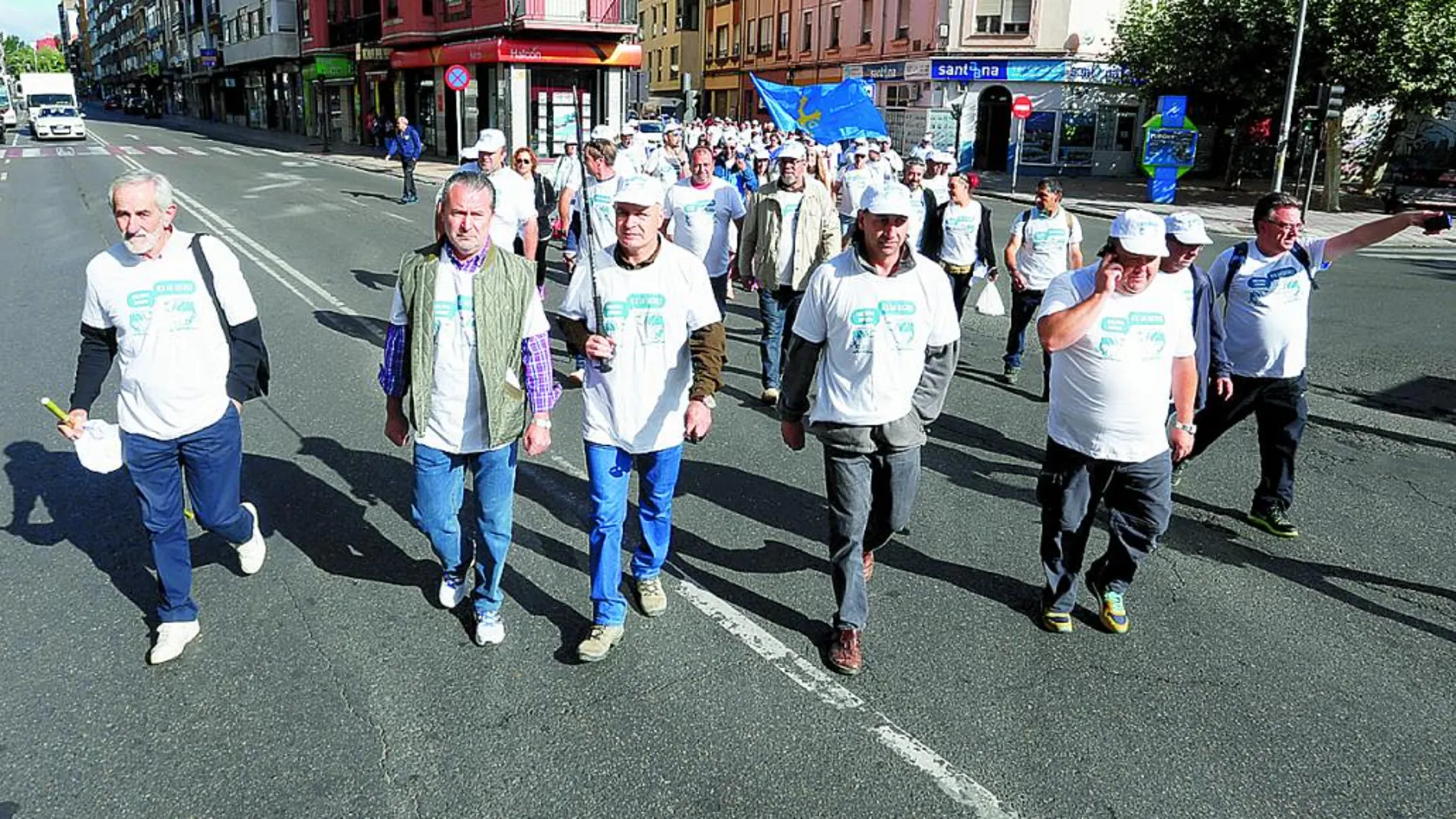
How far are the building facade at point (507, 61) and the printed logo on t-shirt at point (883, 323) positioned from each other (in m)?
29.1

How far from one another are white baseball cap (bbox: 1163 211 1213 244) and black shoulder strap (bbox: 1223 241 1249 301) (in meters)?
0.95

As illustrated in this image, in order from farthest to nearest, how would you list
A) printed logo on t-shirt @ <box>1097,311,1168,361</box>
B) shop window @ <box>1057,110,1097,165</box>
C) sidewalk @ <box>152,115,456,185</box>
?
shop window @ <box>1057,110,1097,165</box> → sidewalk @ <box>152,115,456,185</box> → printed logo on t-shirt @ <box>1097,311,1168,361</box>

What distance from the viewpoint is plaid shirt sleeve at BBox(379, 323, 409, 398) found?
12.6 feet

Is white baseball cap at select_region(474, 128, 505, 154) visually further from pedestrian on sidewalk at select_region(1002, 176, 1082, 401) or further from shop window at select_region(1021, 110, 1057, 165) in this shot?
shop window at select_region(1021, 110, 1057, 165)

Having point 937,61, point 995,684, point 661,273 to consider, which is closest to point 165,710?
point 661,273

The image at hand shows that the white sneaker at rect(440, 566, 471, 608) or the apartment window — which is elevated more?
the apartment window

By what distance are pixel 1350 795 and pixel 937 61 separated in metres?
36.5

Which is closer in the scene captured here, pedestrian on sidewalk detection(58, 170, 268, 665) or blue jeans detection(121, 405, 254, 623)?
pedestrian on sidewalk detection(58, 170, 268, 665)

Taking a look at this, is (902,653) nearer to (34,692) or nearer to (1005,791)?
(1005,791)

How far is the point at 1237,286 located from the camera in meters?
5.32

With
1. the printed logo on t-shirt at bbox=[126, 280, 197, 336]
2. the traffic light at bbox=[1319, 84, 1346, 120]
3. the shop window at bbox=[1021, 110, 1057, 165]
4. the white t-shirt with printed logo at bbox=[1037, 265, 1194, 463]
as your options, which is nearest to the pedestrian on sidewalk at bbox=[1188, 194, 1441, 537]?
the white t-shirt with printed logo at bbox=[1037, 265, 1194, 463]

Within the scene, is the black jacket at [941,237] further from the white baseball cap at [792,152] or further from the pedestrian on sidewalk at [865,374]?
the pedestrian on sidewalk at [865,374]

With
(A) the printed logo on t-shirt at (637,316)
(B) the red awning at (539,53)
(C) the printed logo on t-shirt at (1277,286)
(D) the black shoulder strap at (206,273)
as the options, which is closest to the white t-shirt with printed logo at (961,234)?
(C) the printed logo on t-shirt at (1277,286)

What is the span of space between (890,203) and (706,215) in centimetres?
458
